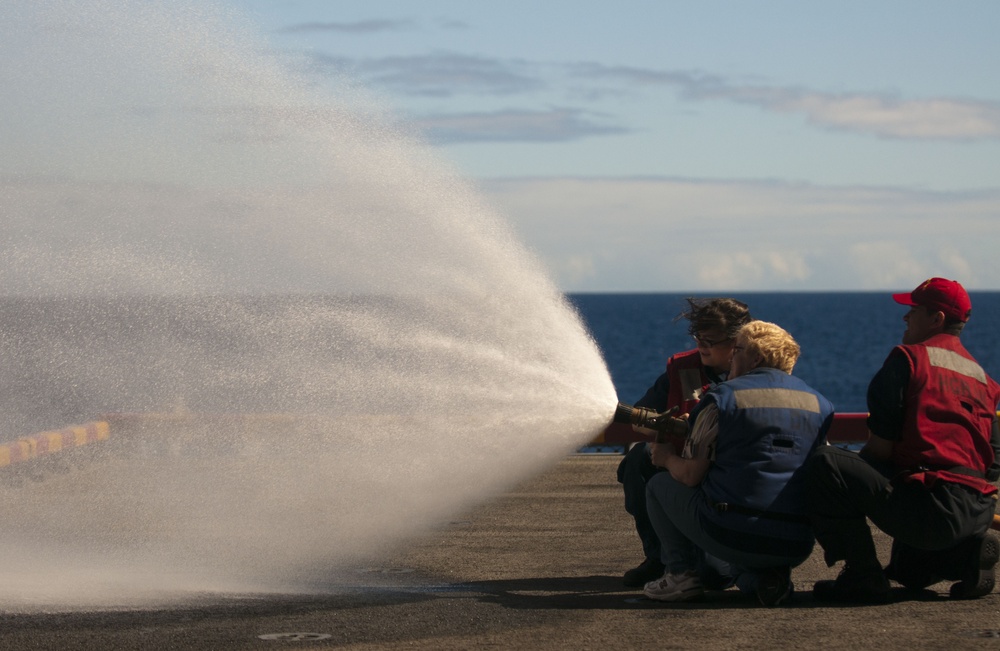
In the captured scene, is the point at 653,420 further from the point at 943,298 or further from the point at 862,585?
the point at 943,298

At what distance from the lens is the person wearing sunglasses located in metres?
7.00

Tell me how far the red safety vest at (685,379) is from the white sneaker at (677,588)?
90 centimetres

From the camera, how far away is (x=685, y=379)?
7.22 meters

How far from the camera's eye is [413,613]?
262 inches

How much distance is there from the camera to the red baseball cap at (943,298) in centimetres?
650

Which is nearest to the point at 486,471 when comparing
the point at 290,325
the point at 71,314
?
the point at 290,325

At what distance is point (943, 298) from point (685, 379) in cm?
141

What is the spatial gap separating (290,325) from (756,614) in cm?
1425

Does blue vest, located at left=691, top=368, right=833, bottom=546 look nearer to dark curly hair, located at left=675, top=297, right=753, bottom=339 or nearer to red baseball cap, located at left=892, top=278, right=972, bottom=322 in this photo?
dark curly hair, located at left=675, top=297, right=753, bottom=339

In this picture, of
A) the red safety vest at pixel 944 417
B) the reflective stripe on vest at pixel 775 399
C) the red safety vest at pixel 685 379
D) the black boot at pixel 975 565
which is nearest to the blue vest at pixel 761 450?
the reflective stripe on vest at pixel 775 399

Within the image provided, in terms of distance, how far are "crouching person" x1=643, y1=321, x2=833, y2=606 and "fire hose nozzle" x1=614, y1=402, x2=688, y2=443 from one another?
0.40ft

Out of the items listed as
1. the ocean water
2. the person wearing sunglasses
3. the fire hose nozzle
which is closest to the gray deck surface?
the person wearing sunglasses

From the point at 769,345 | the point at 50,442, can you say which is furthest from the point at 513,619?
the point at 50,442

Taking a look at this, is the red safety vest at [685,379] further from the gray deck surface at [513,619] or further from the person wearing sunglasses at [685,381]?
the gray deck surface at [513,619]
